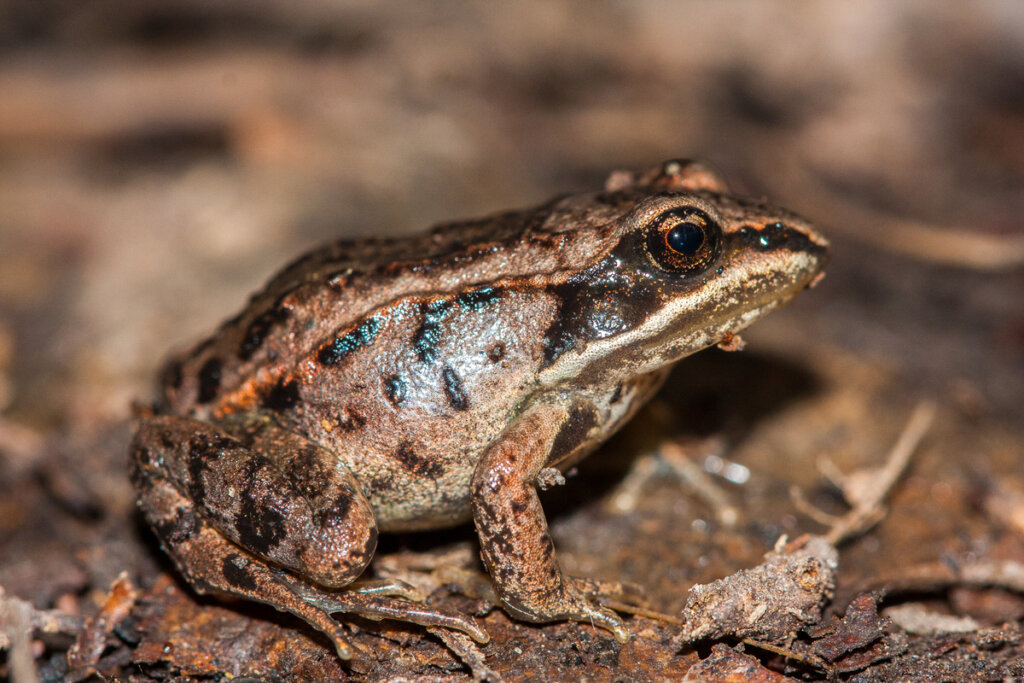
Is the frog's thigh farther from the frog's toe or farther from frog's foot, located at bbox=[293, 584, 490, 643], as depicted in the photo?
the frog's toe

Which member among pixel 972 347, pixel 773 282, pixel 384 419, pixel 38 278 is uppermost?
pixel 773 282

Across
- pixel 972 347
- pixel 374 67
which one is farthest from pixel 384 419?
pixel 374 67

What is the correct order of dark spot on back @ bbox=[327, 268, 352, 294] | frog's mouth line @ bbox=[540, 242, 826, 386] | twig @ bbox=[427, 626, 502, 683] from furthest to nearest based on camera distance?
dark spot on back @ bbox=[327, 268, 352, 294], frog's mouth line @ bbox=[540, 242, 826, 386], twig @ bbox=[427, 626, 502, 683]

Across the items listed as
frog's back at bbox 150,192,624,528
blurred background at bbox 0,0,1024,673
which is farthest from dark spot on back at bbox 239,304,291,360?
blurred background at bbox 0,0,1024,673

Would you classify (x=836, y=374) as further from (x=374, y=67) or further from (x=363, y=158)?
(x=374, y=67)

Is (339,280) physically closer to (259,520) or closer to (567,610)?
(259,520)

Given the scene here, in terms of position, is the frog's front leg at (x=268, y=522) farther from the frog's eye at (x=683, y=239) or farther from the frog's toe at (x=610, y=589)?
the frog's eye at (x=683, y=239)

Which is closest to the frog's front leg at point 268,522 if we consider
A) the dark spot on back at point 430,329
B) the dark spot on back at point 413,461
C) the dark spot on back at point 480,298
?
the dark spot on back at point 413,461
